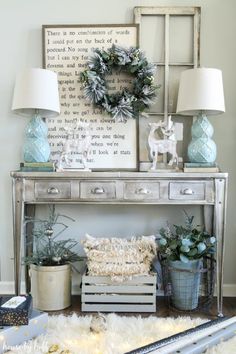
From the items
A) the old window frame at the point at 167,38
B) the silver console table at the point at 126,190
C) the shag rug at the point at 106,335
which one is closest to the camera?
the shag rug at the point at 106,335

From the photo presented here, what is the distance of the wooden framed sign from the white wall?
9 centimetres

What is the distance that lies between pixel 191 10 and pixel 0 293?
2362mm

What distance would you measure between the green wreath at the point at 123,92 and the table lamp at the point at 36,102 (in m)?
0.25

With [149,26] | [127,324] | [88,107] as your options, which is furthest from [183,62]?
[127,324]

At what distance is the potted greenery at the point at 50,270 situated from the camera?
94.9 inches

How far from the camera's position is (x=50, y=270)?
7.88 ft

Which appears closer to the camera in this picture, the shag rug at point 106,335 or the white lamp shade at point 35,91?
the shag rug at point 106,335

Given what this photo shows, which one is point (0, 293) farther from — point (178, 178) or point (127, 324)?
point (178, 178)

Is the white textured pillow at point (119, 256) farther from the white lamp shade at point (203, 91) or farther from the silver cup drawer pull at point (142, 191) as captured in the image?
the white lamp shade at point (203, 91)

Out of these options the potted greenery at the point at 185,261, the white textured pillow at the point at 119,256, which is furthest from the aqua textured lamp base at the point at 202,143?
the white textured pillow at the point at 119,256

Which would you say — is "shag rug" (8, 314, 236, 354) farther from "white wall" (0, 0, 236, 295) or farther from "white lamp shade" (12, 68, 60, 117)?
"white lamp shade" (12, 68, 60, 117)

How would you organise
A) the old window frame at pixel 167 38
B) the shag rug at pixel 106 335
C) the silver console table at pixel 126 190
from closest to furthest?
the shag rug at pixel 106 335 → the silver console table at pixel 126 190 → the old window frame at pixel 167 38

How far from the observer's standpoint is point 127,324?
2.15m

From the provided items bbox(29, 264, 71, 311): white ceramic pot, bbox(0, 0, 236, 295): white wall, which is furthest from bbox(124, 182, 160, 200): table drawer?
bbox(29, 264, 71, 311): white ceramic pot
